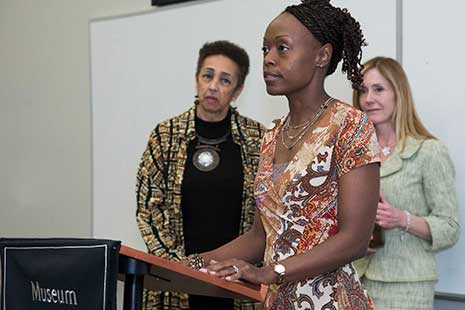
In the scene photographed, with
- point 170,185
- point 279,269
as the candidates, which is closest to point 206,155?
point 170,185

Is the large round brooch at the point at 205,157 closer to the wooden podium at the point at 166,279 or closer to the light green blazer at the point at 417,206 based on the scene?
the light green blazer at the point at 417,206

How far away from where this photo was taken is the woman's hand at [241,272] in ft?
4.93

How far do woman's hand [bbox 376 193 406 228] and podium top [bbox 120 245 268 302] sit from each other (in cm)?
96

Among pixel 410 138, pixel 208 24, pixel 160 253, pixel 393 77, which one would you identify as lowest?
pixel 160 253

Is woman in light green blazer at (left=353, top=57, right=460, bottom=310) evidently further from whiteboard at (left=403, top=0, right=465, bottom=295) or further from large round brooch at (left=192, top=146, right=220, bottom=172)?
large round brooch at (left=192, top=146, right=220, bottom=172)

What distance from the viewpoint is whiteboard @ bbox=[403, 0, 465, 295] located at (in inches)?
113

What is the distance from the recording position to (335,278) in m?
1.65

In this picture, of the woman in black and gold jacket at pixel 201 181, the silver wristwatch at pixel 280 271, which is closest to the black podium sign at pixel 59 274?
the silver wristwatch at pixel 280 271

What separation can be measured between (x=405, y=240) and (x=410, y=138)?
362 millimetres

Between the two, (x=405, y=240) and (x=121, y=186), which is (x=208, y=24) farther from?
(x=405, y=240)

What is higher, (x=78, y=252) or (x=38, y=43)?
(x=38, y=43)

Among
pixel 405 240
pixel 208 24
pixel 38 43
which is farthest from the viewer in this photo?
pixel 38 43

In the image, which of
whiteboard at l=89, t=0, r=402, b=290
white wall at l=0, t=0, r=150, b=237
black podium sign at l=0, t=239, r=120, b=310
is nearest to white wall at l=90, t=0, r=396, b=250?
whiteboard at l=89, t=0, r=402, b=290

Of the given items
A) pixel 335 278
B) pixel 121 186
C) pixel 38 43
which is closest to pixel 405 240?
pixel 335 278
